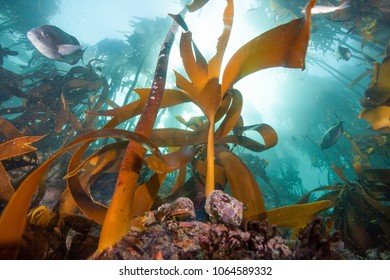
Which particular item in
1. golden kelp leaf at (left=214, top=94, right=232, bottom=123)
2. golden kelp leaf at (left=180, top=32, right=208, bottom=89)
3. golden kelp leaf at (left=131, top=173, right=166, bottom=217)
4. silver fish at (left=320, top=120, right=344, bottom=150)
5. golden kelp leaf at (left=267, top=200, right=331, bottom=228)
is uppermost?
silver fish at (left=320, top=120, right=344, bottom=150)

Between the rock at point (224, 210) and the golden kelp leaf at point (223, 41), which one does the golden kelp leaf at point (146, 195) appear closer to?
the rock at point (224, 210)

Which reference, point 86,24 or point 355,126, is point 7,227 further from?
point 86,24

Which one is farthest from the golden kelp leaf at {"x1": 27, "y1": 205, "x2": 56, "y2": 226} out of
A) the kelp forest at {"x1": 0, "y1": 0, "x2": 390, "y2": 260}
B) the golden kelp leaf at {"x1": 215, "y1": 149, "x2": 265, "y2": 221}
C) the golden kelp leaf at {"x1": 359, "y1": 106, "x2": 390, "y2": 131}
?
the golden kelp leaf at {"x1": 359, "y1": 106, "x2": 390, "y2": 131}

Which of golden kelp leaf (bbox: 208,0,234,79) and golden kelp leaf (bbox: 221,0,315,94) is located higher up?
golden kelp leaf (bbox: 208,0,234,79)

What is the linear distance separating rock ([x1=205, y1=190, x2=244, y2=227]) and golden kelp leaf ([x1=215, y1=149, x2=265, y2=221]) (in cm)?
29

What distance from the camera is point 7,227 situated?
882mm

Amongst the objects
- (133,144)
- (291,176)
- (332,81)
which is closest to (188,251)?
(133,144)

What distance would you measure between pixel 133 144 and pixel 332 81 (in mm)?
22482

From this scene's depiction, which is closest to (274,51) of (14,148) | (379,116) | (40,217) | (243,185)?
(243,185)

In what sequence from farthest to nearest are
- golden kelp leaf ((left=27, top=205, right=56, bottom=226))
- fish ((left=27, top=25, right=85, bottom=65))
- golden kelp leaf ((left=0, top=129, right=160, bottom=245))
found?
fish ((left=27, top=25, right=85, bottom=65)) < golden kelp leaf ((left=27, top=205, right=56, bottom=226)) < golden kelp leaf ((left=0, top=129, right=160, bottom=245))

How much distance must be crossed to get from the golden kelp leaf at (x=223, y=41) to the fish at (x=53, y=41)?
2.93 metres

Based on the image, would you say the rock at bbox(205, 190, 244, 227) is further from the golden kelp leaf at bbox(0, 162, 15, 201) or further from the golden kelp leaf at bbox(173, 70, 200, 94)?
the golden kelp leaf at bbox(0, 162, 15, 201)

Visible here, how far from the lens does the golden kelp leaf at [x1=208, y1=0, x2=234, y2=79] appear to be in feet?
5.65

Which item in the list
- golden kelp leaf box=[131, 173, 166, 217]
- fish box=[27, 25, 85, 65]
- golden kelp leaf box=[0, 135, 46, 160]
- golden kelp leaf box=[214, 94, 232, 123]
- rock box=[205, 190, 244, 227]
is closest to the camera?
rock box=[205, 190, 244, 227]
